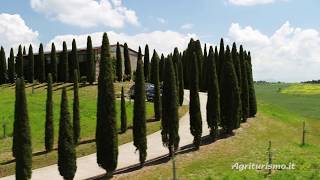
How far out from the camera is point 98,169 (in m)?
36.0

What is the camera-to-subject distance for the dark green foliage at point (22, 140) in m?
31.6

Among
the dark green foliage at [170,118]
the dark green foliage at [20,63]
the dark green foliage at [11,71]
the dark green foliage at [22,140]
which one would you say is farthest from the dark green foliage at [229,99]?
the dark green foliage at [11,71]

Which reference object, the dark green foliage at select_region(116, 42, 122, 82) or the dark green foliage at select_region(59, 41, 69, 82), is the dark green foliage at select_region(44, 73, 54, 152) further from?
the dark green foliage at select_region(116, 42, 122, 82)

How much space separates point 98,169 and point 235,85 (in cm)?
1553

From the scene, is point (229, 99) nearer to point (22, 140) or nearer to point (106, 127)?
point (106, 127)

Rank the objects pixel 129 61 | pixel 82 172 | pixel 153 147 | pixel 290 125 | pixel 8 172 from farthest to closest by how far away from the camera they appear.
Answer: pixel 129 61
pixel 290 125
pixel 153 147
pixel 8 172
pixel 82 172

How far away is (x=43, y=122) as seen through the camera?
2056 inches

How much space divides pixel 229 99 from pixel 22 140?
1959 cm

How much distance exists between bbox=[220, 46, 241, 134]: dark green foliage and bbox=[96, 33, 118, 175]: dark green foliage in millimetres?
13828

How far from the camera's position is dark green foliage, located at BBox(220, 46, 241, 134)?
4322 centimetres

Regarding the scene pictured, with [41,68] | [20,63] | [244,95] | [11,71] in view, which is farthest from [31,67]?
[244,95]

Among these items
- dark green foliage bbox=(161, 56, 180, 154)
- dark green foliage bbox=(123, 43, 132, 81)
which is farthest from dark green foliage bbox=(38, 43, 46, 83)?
dark green foliage bbox=(161, 56, 180, 154)

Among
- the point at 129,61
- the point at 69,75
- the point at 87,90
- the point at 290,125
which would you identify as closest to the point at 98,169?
the point at 290,125

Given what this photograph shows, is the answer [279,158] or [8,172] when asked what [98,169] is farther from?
[279,158]
